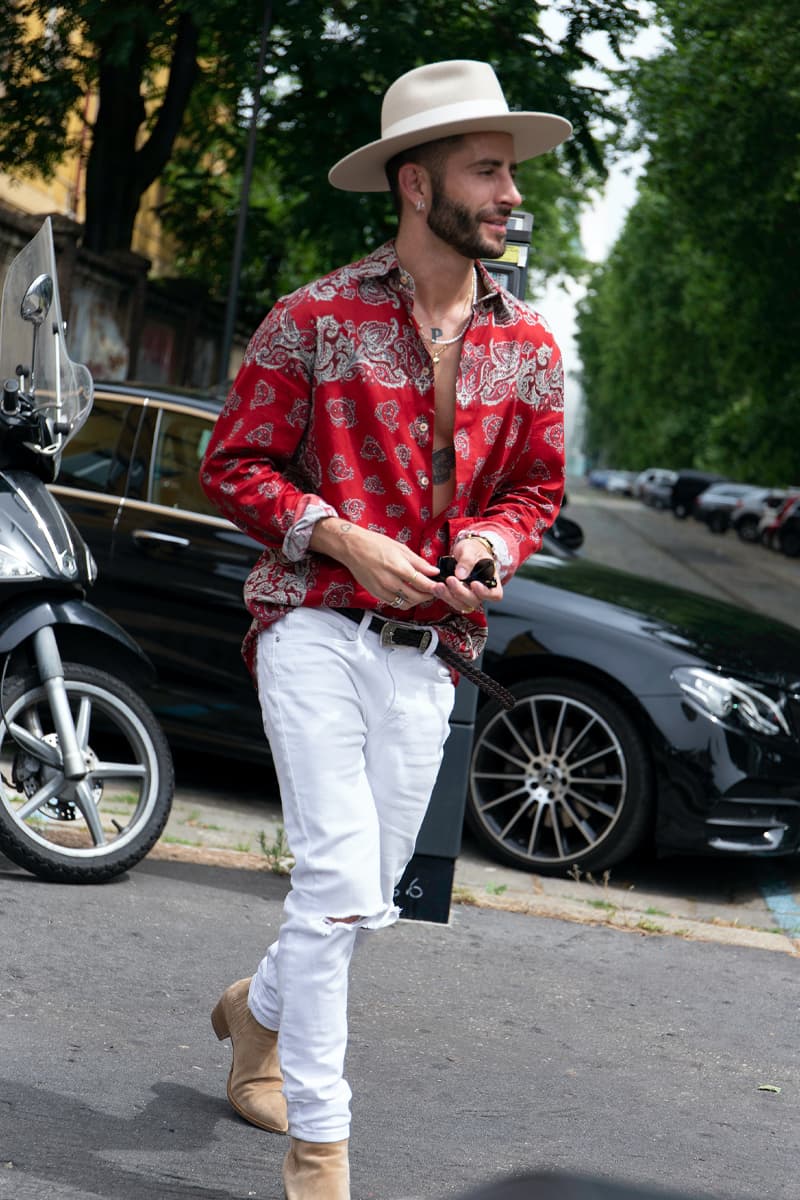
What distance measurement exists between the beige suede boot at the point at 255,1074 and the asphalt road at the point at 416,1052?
0.14 ft

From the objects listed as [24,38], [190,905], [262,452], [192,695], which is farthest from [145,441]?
[24,38]

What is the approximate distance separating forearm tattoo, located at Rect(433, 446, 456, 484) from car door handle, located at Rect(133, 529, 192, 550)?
349cm

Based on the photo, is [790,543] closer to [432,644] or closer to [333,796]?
[432,644]

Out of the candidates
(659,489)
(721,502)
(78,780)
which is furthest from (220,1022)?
(659,489)

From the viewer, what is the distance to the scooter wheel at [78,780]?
500 cm

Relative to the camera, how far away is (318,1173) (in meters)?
2.87

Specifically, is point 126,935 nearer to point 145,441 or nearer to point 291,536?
point 291,536

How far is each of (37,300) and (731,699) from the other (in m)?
2.78

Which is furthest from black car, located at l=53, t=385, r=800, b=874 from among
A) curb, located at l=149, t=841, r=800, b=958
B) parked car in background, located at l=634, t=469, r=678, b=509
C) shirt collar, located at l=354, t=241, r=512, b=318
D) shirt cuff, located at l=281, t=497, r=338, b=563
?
parked car in background, located at l=634, t=469, r=678, b=509

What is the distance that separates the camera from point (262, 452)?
3.15m

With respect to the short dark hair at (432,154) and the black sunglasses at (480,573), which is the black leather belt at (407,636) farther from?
the short dark hair at (432,154)

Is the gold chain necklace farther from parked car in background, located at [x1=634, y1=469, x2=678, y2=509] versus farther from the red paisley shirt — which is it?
parked car in background, located at [x1=634, y1=469, x2=678, y2=509]

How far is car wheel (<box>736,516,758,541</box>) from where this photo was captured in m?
45.5

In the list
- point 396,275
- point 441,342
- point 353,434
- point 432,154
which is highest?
point 432,154
